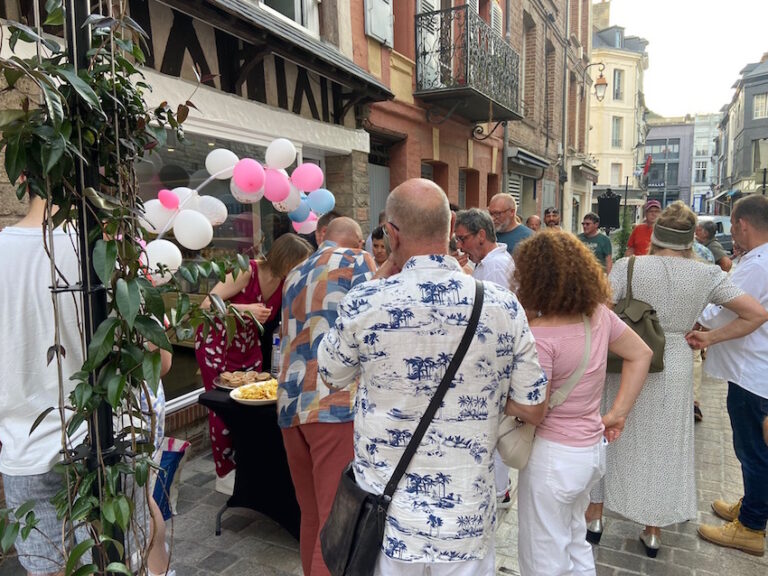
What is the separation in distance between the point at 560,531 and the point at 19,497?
204 centimetres

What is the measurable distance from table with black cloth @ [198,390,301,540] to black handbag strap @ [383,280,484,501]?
1552 millimetres

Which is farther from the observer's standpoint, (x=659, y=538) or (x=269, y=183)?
(x=269, y=183)

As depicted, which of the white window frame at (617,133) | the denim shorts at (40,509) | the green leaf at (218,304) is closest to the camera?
the green leaf at (218,304)

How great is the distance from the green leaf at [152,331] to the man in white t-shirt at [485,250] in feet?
8.85

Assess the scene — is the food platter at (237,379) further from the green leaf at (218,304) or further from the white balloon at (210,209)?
the green leaf at (218,304)

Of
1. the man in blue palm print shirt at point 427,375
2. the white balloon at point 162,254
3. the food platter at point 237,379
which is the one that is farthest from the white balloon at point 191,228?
the man in blue palm print shirt at point 427,375

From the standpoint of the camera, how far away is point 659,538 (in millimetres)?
3168

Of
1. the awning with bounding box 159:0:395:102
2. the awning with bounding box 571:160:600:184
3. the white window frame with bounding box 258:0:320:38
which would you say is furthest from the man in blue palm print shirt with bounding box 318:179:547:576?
the awning with bounding box 571:160:600:184

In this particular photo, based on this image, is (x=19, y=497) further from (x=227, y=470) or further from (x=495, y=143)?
(x=495, y=143)

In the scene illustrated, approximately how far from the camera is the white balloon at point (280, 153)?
135 inches

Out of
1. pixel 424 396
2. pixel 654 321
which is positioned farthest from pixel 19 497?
pixel 654 321

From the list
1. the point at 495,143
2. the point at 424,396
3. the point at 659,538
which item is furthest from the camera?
the point at 495,143

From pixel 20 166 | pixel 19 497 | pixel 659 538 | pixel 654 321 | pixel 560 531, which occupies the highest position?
pixel 20 166

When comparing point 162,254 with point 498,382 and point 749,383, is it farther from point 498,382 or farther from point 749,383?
point 749,383
